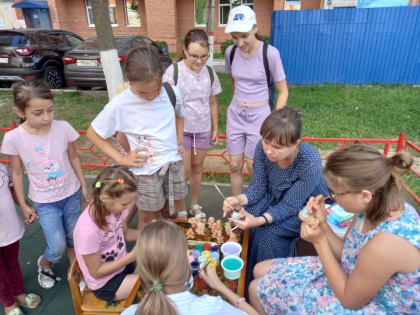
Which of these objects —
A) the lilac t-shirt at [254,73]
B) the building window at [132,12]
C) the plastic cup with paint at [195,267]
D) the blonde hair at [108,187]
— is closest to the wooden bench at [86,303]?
the blonde hair at [108,187]

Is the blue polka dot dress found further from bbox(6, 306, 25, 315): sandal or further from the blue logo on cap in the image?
bbox(6, 306, 25, 315): sandal

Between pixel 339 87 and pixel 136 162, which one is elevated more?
pixel 136 162

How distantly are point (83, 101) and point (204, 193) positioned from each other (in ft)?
18.0

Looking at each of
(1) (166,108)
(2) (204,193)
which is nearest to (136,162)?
(1) (166,108)

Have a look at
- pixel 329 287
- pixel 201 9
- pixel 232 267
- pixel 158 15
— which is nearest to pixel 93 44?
pixel 201 9

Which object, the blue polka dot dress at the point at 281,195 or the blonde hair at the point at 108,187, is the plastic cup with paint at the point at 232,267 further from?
the blonde hair at the point at 108,187

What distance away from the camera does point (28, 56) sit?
804 cm

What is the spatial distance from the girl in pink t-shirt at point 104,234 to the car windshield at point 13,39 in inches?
321

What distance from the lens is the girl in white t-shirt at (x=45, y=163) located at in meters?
2.18

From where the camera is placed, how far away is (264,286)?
1.91m

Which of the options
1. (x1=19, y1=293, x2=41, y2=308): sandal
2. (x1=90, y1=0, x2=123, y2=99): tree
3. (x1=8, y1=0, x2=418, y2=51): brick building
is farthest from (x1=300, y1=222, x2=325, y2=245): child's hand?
(x1=8, y1=0, x2=418, y2=51): brick building

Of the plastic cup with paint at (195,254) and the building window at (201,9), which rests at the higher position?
the building window at (201,9)

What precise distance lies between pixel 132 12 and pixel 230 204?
19504 millimetres

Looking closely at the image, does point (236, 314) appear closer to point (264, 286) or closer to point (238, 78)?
point (264, 286)
